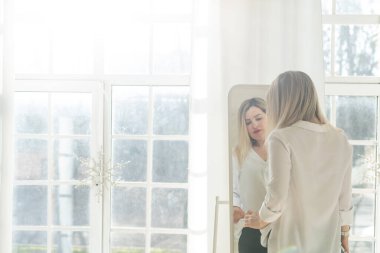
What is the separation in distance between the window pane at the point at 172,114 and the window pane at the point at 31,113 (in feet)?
2.83

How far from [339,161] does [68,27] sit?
2.25 meters

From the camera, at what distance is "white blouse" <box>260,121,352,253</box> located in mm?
2451

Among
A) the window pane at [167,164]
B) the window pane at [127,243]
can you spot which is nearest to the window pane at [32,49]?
the window pane at [167,164]

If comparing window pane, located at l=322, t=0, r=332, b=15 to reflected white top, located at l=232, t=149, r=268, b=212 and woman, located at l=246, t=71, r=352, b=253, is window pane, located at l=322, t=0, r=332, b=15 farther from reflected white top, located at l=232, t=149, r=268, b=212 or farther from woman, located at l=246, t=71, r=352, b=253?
reflected white top, located at l=232, t=149, r=268, b=212

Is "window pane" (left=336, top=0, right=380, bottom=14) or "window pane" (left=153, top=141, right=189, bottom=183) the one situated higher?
"window pane" (left=336, top=0, right=380, bottom=14)

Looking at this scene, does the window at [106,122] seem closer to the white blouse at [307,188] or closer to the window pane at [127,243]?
the window pane at [127,243]

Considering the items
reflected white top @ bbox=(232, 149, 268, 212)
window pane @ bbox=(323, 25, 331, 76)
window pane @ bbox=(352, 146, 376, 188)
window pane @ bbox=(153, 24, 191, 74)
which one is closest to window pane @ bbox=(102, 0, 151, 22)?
window pane @ bbox=(153, 24, 191, 74)

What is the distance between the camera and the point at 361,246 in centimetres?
343

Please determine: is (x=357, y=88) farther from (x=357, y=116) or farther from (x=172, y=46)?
(x=172, y=46)

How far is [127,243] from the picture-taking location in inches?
137

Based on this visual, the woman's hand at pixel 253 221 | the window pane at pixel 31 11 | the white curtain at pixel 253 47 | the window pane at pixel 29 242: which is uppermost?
the window pane at pixel 31 11

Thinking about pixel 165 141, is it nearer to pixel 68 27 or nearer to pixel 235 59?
pixel 235 59

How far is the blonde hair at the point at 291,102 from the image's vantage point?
99.3 inches

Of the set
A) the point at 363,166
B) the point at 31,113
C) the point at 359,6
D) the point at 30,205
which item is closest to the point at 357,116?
the point at 363,166
